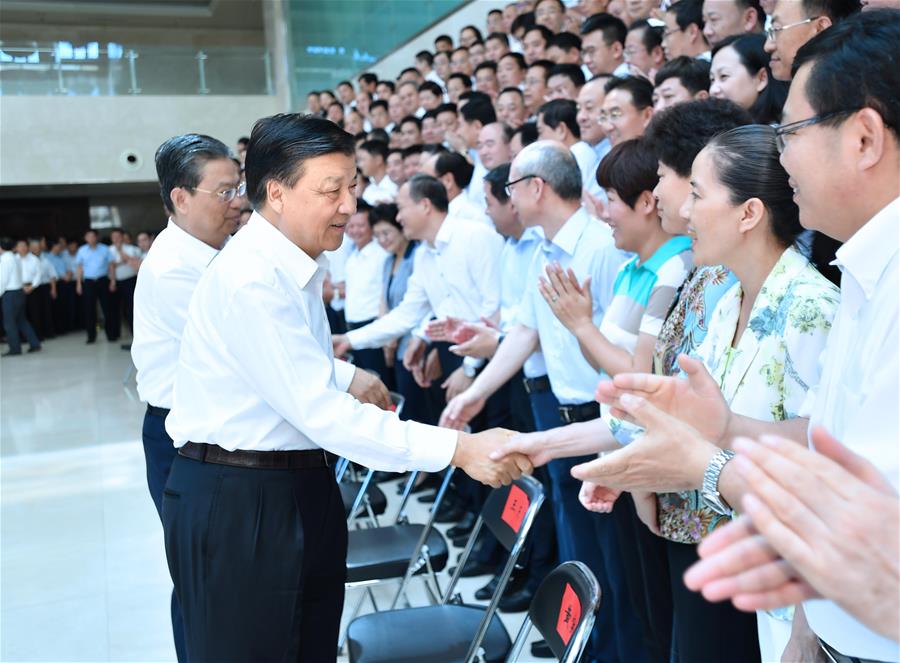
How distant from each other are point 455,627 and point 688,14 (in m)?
3.35

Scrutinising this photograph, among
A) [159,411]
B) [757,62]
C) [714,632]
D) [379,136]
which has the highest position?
[379,136]

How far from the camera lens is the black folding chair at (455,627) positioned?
2.20 meters

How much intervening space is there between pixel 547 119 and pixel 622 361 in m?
2.43

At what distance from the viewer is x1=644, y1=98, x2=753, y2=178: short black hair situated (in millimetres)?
2035

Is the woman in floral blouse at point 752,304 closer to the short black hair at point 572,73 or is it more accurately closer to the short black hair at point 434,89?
the short black hair at point 572,73

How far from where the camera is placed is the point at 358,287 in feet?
18.5

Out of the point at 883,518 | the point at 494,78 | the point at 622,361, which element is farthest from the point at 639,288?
the point at 494,78

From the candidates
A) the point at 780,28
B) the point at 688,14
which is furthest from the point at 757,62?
the point at 688,14

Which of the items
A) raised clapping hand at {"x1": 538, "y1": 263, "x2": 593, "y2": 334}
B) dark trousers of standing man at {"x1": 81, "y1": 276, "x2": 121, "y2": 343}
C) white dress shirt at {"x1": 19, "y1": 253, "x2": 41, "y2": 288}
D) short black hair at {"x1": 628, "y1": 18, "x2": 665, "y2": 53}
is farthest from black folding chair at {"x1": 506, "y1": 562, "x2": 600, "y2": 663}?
white dress shirt at {"x1": 19, "y1": 253, "x2": 41, "y2": 288}

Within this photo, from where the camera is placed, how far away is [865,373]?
1.07 meters

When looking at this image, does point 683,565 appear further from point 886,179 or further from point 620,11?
point 620,11

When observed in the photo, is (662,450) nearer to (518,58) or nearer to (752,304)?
(752,304)

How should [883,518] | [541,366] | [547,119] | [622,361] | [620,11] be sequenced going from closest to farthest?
1. [883,518]
2. [622,361]
3. [541,366]
4. [547,119]
5. [620,11]

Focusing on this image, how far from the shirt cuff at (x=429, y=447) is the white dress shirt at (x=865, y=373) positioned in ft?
2.92
